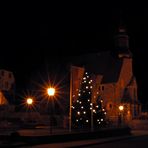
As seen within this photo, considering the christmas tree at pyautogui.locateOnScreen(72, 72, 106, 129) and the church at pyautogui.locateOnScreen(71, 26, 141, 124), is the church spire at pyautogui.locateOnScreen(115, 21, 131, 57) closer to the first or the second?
the church at pyautogui.locateOnScreen(71, 26, 141, 124)

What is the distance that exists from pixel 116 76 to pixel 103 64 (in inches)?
169

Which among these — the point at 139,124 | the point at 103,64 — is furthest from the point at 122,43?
the point at 139,124

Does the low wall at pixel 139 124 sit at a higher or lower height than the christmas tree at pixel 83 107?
lower

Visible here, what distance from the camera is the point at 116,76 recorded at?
2525 inches

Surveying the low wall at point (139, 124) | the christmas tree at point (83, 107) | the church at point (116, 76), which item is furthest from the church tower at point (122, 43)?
the christmas tree at point (83, 107)

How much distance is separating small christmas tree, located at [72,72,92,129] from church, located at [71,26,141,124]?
21519 mm

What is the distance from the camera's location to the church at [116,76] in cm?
6312

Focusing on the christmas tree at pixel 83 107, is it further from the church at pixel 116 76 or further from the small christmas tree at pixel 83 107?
the church at pixel 116 76

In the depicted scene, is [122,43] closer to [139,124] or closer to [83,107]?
[139,124]

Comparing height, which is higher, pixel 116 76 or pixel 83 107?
pixel 116 76

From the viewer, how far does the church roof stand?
65.0m

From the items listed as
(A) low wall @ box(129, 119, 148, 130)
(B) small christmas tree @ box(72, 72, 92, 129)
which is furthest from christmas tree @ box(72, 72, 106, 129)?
(A) low wall @ box(129, 119, 148, 130)

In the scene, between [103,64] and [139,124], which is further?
[103,64]

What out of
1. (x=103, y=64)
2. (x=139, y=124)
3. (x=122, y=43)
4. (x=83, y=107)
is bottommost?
(x=139, y=124)
